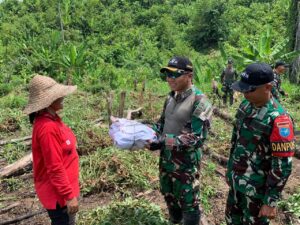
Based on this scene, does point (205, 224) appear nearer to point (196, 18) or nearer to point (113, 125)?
point (113, 125)

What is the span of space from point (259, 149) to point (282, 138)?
237 mm

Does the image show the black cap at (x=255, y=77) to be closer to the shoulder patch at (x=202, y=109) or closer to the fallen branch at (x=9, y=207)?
the shoulder patch at (x=202, y=109)

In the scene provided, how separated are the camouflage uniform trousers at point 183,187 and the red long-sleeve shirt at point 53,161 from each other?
971 millimetres

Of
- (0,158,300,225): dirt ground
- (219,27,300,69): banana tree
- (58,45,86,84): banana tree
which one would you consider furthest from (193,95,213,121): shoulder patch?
(58,45,86,84): banana tree

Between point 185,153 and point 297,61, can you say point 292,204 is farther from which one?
point 297,61

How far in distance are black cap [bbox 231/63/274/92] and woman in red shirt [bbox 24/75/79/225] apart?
1.35m

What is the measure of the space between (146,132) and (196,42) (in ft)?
79.0

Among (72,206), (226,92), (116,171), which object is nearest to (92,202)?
(116,171)

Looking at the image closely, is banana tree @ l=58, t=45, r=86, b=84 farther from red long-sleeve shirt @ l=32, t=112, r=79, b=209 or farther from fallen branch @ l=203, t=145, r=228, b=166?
red long-sleeve shirt @ l=32, t=112, r=79, b=209

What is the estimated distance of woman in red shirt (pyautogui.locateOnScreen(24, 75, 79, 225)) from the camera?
2.64 metres

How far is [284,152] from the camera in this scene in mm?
2582

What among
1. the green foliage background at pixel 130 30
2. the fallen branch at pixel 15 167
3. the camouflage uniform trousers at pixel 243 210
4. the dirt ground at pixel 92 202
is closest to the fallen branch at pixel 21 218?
the dirt ground at pixel 92 202

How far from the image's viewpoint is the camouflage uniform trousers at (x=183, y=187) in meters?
3.38

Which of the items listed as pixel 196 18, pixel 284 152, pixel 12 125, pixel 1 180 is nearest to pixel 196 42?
pixel 196 18
